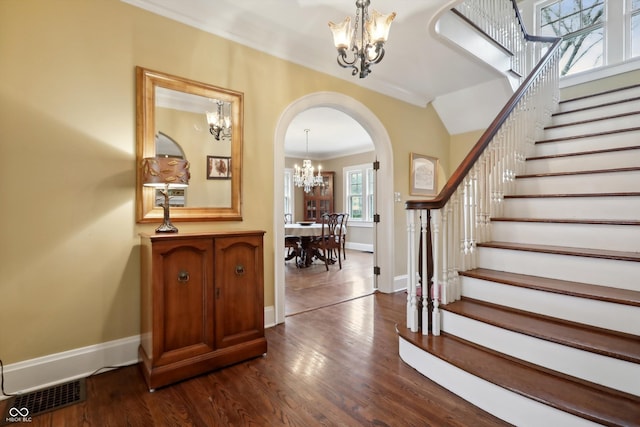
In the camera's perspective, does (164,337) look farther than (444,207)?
No

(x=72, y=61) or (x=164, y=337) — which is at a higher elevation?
(x=72, y=61)

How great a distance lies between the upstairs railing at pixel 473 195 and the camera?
213 centimetres

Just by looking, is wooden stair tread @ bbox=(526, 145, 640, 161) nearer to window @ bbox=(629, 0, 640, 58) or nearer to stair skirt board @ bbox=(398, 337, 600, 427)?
stair skirt board @ bbox=(398, 337, 600, 427)

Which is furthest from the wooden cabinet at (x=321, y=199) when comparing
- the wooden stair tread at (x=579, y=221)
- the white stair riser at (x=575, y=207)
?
the wooden stair tread at (x=579, y=221)

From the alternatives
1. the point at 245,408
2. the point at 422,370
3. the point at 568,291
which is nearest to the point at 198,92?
the point at 245,408

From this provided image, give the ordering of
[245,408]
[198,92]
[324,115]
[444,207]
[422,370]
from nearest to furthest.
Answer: [245,408] < [422,370] < [444,207] < [198,92] < [324,115]

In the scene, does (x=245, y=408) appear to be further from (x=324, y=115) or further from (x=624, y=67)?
(x=624, y=67)

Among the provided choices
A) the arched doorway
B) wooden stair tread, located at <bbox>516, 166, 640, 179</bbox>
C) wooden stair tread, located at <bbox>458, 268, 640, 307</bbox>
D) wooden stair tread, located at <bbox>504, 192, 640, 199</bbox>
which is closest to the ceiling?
the arched doorway

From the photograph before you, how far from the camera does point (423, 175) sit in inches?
177

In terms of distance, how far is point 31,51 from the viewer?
6.18ft

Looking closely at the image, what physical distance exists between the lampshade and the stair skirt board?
2.07 meters

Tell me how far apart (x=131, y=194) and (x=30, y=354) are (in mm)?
1188

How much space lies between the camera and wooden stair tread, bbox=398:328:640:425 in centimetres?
127

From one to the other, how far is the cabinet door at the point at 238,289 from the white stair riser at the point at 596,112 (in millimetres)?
3836
